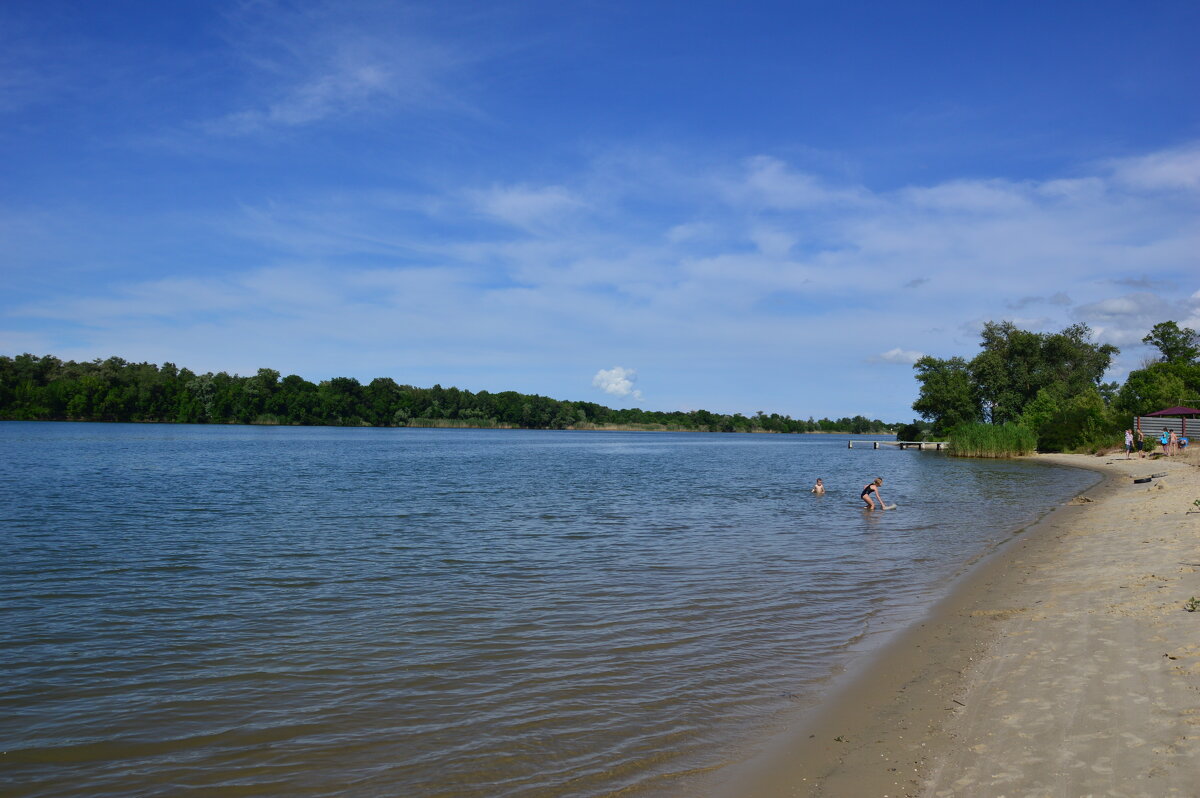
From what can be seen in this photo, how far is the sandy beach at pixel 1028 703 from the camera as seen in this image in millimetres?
4645

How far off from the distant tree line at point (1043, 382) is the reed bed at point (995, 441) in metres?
4.02

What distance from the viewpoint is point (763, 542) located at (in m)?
16.7

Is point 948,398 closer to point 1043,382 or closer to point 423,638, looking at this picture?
point 1043,382

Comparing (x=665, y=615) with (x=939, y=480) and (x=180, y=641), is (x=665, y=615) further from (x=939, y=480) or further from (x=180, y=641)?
(x=939, y=480)

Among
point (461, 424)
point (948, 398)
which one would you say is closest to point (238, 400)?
point (461, 424)

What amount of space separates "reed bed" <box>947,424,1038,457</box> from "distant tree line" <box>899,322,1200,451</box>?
158 inches

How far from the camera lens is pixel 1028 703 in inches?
234

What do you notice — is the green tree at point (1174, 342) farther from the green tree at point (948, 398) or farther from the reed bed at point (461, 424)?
the reed bed at point (461, 424)

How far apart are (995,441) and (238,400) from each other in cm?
12891

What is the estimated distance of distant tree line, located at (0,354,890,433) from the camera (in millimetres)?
117812

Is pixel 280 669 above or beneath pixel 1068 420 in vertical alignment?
beneath

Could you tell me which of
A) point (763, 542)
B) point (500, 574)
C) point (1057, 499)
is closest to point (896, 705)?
point (500, 574)

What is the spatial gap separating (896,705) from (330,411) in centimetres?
15926

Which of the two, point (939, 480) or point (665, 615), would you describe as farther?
point (939, 480)
